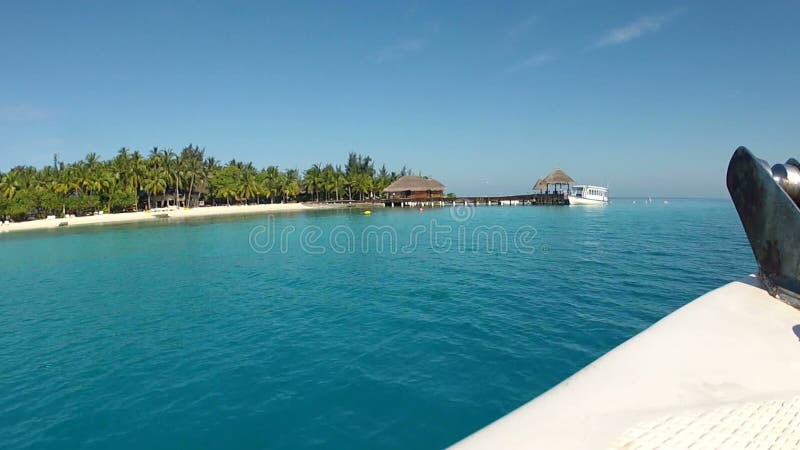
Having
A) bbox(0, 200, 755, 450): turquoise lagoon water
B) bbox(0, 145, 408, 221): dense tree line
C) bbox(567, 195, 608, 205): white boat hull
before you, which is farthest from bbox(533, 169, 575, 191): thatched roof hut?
bbox(0, 200, 755, 450): turquoise lagoon water

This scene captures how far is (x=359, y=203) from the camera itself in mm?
90500

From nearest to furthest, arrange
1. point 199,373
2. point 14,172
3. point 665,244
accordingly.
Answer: point 199,373
point 665,244
point 14,172

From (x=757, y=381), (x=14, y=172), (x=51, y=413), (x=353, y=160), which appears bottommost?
(x=51, y=413)

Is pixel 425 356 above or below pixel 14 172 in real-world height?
below

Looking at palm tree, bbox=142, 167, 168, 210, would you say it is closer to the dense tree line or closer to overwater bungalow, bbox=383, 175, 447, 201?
the dense tree line

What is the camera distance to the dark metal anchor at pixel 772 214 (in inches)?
250

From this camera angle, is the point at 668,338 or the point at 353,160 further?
the point at 353,160

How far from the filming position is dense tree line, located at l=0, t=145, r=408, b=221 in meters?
58.1

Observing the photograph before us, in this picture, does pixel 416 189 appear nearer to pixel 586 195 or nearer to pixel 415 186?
pixel 415 186

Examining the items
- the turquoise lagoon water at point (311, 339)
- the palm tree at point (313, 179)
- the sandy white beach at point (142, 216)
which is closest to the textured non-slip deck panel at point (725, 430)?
the turquoise lagoon water at point (311, 339)

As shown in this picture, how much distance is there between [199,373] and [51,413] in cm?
267

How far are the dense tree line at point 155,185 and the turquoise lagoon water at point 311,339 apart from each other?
45.6m

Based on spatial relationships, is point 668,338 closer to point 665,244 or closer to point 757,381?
point 757,381

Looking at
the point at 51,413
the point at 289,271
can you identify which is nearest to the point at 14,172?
the point at 289,271
